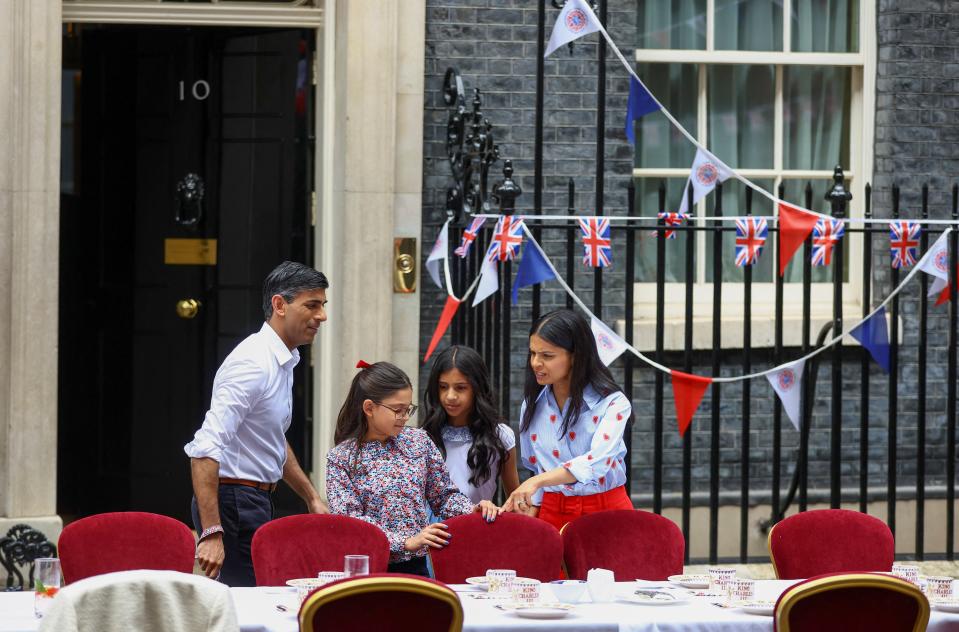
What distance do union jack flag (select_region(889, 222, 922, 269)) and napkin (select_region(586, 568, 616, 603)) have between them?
8.68 feet

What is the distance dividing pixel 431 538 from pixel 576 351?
0.90 m

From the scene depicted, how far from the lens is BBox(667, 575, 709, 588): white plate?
5.34 metres

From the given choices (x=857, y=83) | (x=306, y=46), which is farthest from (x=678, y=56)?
(x=306, y=46)

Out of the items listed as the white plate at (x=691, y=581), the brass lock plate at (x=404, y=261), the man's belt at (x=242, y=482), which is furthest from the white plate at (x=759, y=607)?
the brass lock plate at (x=404, y=261)

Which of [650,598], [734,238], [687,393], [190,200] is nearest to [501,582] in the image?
[650,598]

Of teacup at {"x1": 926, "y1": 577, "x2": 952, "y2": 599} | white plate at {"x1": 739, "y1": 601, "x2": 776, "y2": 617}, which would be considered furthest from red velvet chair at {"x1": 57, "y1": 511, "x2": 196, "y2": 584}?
teacup at {"x1": 926, "y1": 577, "x2": 952, "y2": 599}

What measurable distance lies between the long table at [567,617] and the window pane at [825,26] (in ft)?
15.2

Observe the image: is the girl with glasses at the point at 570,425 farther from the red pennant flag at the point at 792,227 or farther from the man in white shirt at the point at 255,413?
the red pennant flag at the point at 792,227

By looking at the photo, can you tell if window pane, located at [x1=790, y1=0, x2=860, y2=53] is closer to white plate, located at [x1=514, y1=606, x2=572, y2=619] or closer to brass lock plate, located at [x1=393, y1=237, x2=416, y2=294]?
brass lock plate, located at [x1=393, y1=237, x2=416, y2=294]

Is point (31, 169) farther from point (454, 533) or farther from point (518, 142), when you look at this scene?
point (454, 533)

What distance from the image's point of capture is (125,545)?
18.2 feet

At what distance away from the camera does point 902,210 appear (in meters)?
8.63

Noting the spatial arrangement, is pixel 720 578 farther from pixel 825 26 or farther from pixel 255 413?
pixel 825 26

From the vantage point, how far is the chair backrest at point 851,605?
15.0ft
